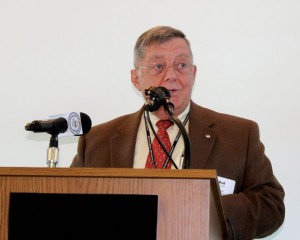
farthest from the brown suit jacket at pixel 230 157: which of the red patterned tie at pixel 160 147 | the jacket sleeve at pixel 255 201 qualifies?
the red patterned tie at pixel 160 147

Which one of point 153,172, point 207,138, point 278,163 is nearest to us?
point 153,172

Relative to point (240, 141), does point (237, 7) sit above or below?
above

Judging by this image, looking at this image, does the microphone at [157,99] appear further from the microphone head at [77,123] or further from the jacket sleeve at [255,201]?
the jacket sleeve at [255,201]

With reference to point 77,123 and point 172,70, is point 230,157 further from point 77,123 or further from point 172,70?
point 77,123

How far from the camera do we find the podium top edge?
174 centimetres

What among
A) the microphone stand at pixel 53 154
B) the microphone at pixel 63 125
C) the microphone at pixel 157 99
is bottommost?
the microphone stand at pixel 53 154

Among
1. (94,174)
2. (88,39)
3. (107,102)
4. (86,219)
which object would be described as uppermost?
A: (88,39)

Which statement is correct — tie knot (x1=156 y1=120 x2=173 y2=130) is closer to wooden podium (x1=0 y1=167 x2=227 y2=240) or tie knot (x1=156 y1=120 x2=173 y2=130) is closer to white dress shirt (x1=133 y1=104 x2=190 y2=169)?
white dress shirt (x1=133 y1=104 x2=190 y2=169)

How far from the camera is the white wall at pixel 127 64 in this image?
3486 millimetres

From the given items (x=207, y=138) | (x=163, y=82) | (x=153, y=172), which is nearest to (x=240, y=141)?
(x=207, y=138)

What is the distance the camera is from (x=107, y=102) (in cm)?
379

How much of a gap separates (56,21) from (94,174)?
2.27 meters

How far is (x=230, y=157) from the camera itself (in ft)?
9.60

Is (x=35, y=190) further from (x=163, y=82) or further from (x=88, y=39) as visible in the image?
(x=88, y=39)
